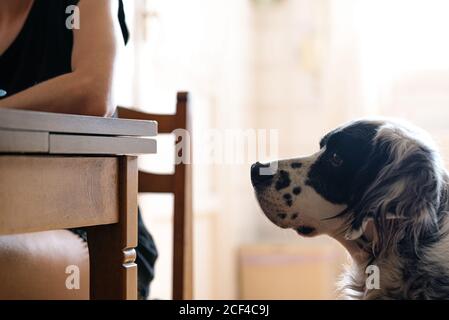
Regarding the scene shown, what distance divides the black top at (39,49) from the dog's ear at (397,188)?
2.04ft

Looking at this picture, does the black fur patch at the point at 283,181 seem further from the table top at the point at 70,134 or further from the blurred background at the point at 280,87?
the blurred background at the point at 280,87

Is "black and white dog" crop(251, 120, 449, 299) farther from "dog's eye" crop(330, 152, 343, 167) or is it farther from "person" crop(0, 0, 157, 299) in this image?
"person" crop(0, 0, 157, 299)

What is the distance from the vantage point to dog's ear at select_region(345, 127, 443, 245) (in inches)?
41.5

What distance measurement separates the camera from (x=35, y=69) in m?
1.43

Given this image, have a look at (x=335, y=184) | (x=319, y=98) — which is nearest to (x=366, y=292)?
(x=335, y=184)

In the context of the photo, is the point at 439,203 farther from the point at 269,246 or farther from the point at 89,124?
the point at 269,246

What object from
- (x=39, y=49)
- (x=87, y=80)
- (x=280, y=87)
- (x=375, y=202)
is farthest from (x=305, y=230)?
(x=280, y=87)

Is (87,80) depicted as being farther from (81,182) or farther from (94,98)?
(81,182)

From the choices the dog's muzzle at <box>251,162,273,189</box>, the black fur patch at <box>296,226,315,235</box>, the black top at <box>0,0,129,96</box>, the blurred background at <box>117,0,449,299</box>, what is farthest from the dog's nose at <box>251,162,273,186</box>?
the blurred background at <box>117,0,449,299</box>

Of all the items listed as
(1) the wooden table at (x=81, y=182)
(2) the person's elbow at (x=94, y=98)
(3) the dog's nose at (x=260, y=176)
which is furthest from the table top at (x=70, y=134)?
(3) the dog's nose at (x=260, y=176)

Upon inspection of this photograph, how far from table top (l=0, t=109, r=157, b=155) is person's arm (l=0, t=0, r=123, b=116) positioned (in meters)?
0.13

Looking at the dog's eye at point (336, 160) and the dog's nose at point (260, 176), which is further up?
the dog's eye at point (336, 160)

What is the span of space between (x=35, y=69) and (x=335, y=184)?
70cm

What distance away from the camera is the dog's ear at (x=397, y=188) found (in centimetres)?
105
